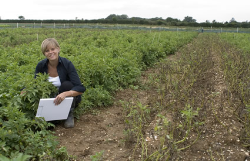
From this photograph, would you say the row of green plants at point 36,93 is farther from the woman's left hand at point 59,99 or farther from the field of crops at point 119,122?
the woman's left hand at point 59,99

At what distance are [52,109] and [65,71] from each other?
659 mm

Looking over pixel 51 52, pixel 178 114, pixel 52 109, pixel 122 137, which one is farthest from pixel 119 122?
pixel 51 52

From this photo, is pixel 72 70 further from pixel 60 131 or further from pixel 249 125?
pixel 249 125

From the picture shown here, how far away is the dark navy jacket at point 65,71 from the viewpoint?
3.76 meters

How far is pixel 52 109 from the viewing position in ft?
11.5

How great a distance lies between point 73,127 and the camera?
3967mm

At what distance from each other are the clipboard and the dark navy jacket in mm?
293

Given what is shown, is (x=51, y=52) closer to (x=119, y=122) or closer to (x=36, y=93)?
(x=36, y=93)

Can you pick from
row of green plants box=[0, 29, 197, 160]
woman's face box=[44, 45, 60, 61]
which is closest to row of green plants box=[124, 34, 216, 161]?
row of green plants box=[0, 29, 197, 160]

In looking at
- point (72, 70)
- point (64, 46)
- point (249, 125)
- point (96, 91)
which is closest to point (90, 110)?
point (96, 91)

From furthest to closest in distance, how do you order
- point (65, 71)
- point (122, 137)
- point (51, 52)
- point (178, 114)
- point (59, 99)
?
1. point (178, 114)
2. point (65, 71)
3. point (122, 137)
4. point (51, 52)
5. point (59, 99)

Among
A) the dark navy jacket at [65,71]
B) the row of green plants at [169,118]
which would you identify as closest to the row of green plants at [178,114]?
the row of green plants at [169,118]

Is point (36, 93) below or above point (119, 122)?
above

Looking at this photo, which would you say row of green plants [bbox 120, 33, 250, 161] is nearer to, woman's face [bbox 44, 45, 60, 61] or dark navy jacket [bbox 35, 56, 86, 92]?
dark navy jacket [bbox 35, 56, 86, 92]
